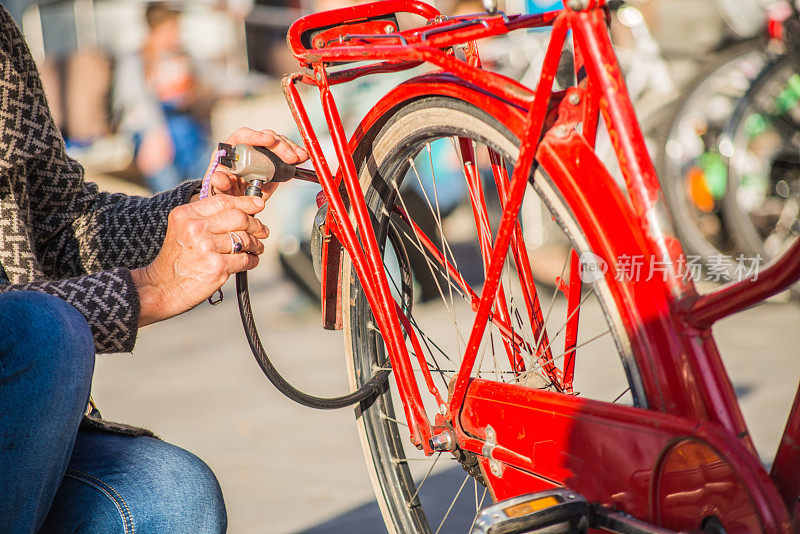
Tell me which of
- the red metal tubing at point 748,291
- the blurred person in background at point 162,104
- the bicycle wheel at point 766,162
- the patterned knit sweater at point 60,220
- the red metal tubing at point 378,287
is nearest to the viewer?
the red metal tubing at point 748,291

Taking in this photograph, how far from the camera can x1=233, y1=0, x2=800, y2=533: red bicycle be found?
0.89 metres

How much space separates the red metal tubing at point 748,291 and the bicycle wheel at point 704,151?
249 centimetres

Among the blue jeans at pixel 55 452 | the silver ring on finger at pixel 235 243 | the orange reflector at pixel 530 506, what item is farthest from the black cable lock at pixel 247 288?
the orange reflector at pixel 530 506

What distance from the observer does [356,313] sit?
1454 mm

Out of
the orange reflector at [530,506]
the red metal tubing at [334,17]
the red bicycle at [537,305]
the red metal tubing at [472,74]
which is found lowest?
the orange reflector at [530,506]

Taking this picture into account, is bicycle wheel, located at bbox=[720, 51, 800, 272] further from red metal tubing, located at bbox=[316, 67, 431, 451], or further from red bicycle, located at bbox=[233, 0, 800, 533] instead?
red metal tubing, located at bbox=[316, 67, 431, 451]

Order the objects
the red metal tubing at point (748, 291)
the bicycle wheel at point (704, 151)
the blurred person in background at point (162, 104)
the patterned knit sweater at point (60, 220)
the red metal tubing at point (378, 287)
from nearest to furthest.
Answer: the red metal tubing at point (748, 291) < the patterned knit sweater at point (60, 220) < the red metal tubing at point (378, 287) < the bicycle wheel at point (704, 151) < the blurred person in background at point (162, 104)

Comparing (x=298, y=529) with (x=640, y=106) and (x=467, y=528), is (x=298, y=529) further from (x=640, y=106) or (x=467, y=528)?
(x=640, y=106)

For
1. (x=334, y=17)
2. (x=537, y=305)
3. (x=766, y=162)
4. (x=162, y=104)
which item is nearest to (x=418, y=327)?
(x=537, y=305)


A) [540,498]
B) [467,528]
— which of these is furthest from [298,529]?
[540,498]

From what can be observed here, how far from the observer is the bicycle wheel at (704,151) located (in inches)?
130

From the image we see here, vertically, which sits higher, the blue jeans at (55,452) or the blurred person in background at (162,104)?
the blurred person in background at (162,104)

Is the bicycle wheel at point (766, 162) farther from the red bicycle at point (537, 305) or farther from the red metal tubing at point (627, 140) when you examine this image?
the red metal tubing at point (627, 140)

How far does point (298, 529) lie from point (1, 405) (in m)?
1.07
